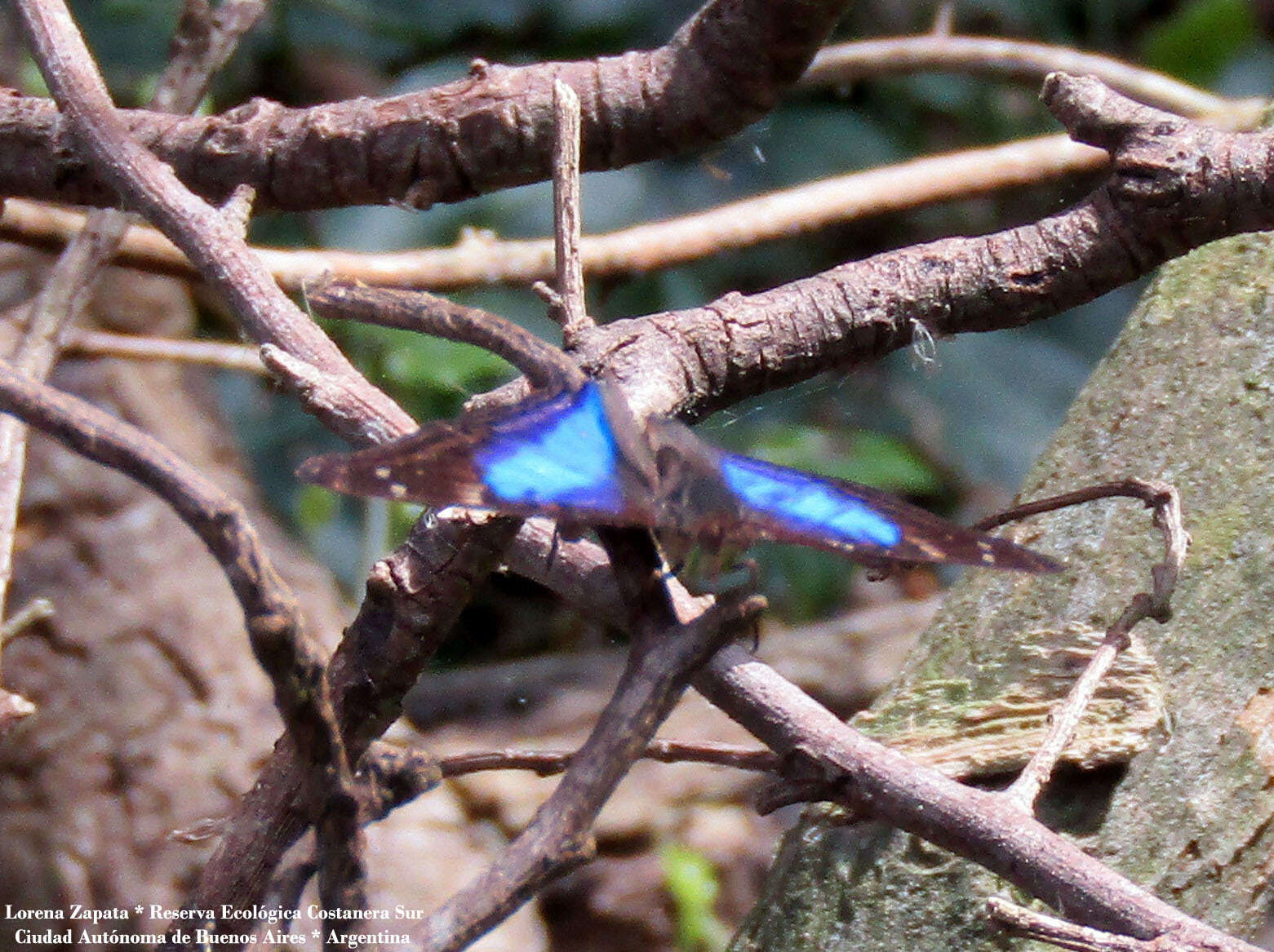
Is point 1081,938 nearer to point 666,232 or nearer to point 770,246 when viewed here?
point 666,232

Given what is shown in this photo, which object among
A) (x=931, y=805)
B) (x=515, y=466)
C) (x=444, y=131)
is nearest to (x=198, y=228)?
(x=444, y=131)

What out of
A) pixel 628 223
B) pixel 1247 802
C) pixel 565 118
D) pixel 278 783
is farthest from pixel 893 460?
pixel 278 783

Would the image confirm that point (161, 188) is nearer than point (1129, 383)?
Yes

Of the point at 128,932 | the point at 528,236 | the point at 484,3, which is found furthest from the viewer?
the point at 484,3

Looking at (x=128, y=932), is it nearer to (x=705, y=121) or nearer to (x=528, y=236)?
(x=528, y=236)

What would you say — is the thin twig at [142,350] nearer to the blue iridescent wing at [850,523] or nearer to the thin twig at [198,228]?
the thin twig at [198,228]

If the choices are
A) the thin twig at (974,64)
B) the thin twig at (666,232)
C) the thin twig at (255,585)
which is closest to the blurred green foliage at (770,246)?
the thin twig at (974,64)
